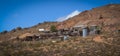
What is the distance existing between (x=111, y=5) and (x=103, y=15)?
9933 mm

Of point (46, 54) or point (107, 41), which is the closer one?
point (46, 54)

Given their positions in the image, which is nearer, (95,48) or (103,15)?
(95,48)

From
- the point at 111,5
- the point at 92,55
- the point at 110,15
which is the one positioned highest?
the point at 111,5

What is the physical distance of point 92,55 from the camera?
52.5 feet

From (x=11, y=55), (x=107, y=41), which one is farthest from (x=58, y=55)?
(x=107, y=41)

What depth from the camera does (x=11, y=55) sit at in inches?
647

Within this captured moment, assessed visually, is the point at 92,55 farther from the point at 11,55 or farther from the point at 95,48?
the point at 11,55

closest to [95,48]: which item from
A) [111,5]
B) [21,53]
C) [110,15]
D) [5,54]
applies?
[21,53]

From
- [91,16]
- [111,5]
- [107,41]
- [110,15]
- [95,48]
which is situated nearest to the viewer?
[95,48]

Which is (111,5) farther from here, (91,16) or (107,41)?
(107,41)

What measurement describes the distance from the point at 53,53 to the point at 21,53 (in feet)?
9.63

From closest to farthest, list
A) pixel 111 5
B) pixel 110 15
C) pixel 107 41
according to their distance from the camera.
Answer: pixel 107 41 → pixel 110 15 → pixel 111 5

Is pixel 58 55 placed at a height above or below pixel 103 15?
below

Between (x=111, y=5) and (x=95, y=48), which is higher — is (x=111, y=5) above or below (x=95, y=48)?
above
